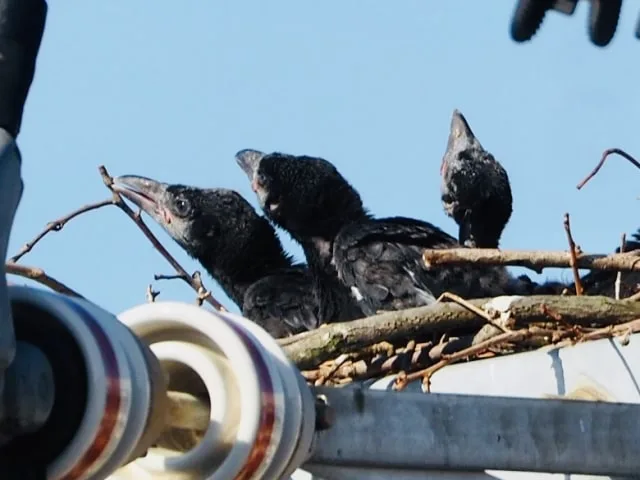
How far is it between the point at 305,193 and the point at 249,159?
384mm

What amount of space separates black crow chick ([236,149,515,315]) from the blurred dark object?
9.37ft

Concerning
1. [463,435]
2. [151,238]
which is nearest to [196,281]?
[151,238]

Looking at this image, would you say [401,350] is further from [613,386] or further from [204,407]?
[204,407]

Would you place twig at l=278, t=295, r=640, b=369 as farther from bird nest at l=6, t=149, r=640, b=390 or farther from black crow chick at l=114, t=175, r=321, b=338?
Answer: black crow chick at l=114, t=175, r=321, b=338

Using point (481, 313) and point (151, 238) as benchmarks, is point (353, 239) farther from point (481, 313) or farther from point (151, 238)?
point (481, 313)

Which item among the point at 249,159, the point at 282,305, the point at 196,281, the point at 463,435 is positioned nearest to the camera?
the point at 463,435

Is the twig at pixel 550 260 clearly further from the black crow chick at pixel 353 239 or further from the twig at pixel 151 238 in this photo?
the twig at pixel 151 238

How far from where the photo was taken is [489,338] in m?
3.10

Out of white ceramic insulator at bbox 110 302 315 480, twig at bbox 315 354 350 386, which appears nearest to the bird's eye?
twig at bbox 315 354 350 386

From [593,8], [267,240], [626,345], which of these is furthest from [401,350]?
[267,240]

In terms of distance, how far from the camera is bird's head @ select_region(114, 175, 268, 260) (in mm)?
5828

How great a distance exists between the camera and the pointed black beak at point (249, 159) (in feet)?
18.6

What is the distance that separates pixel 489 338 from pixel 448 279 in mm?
1479

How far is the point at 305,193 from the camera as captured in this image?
17.9 feet
